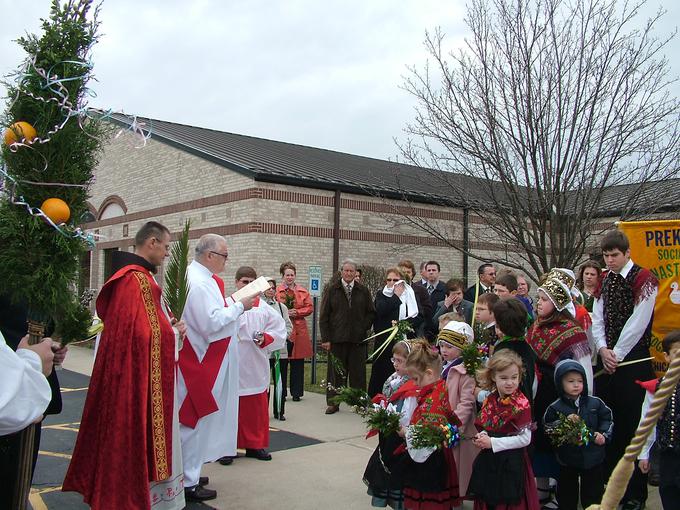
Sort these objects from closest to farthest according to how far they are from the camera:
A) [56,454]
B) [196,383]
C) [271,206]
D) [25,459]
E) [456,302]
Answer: [25,459]
[196,383]
[56,454]
[456,302]
[271,206]

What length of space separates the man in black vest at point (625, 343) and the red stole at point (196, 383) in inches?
126

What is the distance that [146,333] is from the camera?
160 inches

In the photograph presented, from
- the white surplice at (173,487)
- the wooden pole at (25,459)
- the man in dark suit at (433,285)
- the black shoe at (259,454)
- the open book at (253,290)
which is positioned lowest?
the black shoe at (259,454)

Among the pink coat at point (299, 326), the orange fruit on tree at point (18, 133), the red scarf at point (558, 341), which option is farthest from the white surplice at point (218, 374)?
the pink coat at point (299, 326)

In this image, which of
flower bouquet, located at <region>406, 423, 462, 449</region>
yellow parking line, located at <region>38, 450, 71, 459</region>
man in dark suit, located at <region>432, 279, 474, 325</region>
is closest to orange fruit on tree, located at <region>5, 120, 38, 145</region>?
flower bouquet, located at <region>406, 423, 462, 449</region>

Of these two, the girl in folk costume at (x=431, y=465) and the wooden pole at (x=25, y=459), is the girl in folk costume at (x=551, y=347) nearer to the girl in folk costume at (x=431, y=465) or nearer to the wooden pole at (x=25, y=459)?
the girl in folk costume at (x=431, y=465)

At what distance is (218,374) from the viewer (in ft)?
17.3

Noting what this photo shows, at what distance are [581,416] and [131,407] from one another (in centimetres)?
302

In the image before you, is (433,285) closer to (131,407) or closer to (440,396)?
(440,396)

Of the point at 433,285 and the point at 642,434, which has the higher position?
the point at 433,285

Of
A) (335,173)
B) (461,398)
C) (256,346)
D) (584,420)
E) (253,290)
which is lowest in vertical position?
(584,420)

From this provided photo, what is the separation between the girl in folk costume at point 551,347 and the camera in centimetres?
455

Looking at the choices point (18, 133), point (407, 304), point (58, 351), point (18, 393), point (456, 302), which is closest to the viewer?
point (18, 393)

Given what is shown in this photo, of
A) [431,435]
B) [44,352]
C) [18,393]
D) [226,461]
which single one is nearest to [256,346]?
[226,461]
